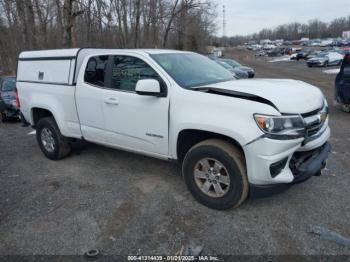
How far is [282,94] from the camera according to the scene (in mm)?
3289

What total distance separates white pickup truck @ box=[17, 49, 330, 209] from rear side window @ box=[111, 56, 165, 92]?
0.5 inches

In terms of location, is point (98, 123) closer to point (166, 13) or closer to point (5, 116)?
point (5, 116)

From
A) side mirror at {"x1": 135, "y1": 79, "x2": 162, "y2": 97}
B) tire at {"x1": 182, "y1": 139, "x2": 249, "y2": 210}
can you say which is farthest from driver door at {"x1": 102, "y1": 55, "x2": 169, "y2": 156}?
tire at {"x1": 182, "y1": 139, "x2": 249, "y2": 210}

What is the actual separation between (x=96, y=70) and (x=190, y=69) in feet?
4.74

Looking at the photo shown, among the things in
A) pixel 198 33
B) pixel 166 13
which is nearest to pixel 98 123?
pixel 166 13

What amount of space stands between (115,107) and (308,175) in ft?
8.52

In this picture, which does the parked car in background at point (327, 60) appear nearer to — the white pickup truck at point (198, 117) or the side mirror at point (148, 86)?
the white pickup truck at point (198, 117)

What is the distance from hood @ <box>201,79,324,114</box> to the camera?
3177 mm

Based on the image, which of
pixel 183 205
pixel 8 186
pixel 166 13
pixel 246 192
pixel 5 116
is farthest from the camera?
pixel 166 13

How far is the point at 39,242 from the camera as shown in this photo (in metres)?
3.16

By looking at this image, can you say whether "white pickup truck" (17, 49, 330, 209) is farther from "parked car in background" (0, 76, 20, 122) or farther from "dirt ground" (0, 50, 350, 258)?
"parked car in background" (0, 76, 20, 122)

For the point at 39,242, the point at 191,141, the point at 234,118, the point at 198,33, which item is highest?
the point at 198,33

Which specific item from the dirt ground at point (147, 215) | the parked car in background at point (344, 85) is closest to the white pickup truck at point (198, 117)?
the dirt ground at point (147, 215)

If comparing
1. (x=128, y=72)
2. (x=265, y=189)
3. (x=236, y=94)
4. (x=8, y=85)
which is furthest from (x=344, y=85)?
(x=8, y=85)
